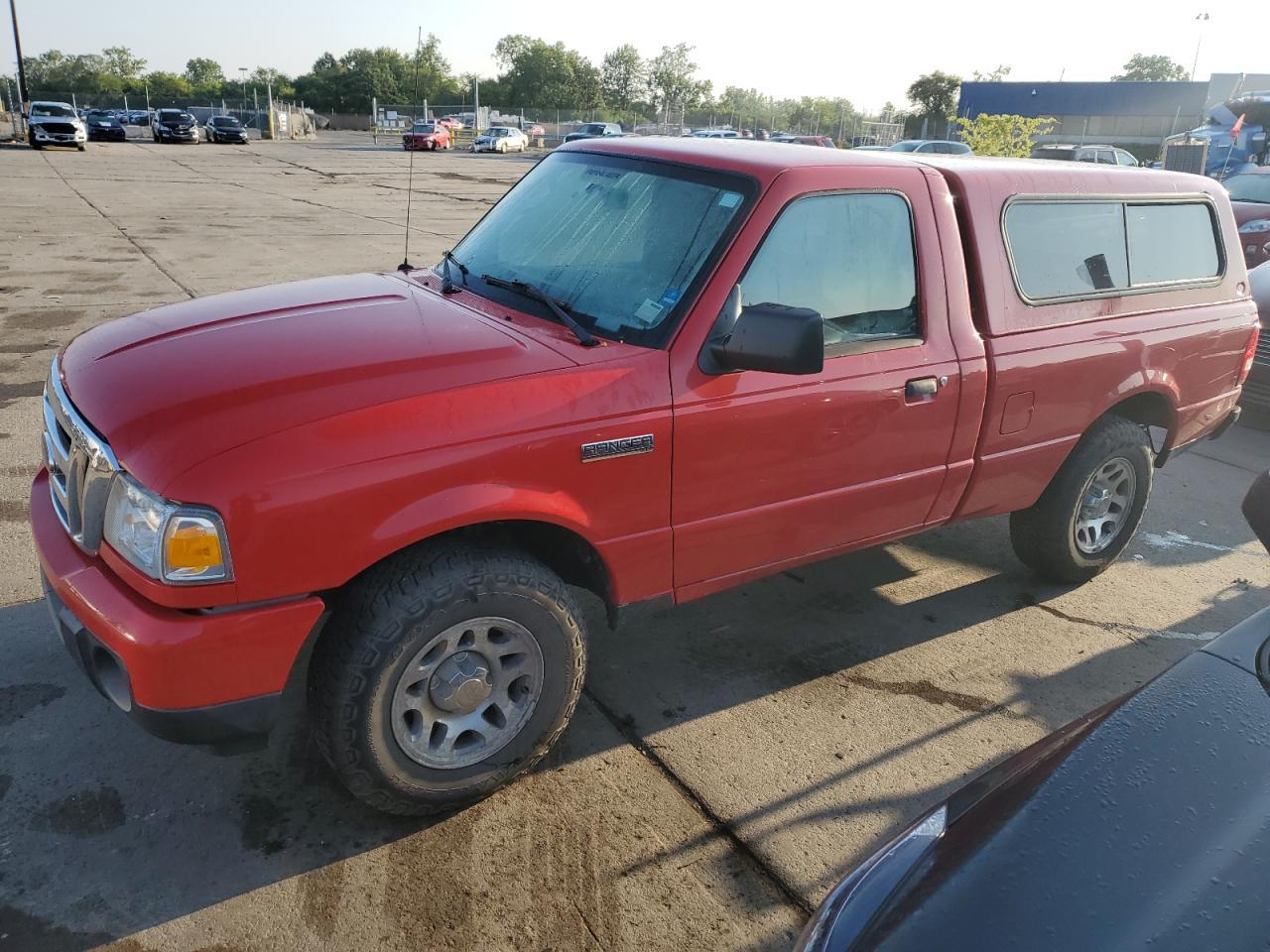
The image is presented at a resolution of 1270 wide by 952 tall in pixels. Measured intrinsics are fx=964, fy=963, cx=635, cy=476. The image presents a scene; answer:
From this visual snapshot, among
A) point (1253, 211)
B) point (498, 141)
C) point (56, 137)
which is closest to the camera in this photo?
point (1253, 211)

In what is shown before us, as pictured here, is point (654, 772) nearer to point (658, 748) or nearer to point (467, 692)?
point (658, 748)

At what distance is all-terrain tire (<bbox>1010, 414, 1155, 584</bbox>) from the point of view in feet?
14.2

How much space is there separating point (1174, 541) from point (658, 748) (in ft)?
11.9

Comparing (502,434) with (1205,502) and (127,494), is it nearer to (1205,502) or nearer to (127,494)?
(127,494)

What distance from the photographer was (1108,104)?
5878 cm

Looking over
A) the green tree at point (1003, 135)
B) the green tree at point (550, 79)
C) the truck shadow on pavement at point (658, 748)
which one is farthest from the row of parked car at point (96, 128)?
the green tree at point (550, 79)

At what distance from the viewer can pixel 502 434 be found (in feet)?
8.71

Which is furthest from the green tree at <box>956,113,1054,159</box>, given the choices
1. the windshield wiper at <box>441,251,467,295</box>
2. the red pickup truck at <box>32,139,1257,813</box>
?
the windshield wiper at <box>441,251,467,295</box>

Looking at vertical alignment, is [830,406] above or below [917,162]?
below

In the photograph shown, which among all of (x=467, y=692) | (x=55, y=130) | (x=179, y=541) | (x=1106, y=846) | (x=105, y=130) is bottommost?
(x=467, y=692)

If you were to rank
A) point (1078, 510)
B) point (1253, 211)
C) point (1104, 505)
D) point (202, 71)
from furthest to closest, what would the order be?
point (202, 71), point (1253, 211), point (1104, 505), point (1078, 510)

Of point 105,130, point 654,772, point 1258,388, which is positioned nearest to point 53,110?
point 105,130

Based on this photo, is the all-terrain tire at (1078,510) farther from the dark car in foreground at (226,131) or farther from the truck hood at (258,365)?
the dark car in foreground at (226,131)

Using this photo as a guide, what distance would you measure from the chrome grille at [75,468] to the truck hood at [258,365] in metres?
0.05
